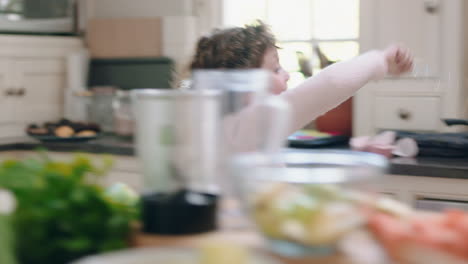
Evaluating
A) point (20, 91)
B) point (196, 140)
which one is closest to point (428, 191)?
point (196, 140)

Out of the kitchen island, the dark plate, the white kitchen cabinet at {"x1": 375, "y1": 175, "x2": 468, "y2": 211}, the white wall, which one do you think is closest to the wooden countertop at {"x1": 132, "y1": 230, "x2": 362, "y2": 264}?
the kitchen island

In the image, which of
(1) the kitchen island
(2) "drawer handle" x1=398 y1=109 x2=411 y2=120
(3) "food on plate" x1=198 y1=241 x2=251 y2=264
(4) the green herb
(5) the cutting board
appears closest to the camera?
(3) "food on plate" x1=198 y1=241 x2=251 y2=264

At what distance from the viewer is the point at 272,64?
193 cm

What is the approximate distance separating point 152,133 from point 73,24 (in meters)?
2.69

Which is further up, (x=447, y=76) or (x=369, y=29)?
(x=369, y=29)

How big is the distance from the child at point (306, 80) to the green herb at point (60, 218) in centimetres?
93

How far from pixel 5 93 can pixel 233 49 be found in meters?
1.71

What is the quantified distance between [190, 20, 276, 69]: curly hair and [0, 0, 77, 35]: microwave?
5.33 feet

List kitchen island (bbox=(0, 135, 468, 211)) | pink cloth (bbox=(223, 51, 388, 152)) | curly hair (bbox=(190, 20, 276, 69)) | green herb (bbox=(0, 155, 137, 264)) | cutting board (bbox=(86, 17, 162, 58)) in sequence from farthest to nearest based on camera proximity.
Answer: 1. cutting board (bbox=(86, 17, 162, 58))
2. kitchen island (bbox=(0, 135, 468, 211))
3. curly hair (bbox=(190, 20, 276, 69))
4. pink cloth (bbox=(223, 51, 388, 152))
5. green herb (bbox=(0, 155, 137, 264))

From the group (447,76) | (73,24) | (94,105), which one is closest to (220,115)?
(447,76)

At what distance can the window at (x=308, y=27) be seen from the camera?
295 cm

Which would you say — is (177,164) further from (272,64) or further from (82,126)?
(82,126)

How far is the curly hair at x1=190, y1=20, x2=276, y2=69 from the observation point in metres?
1.83

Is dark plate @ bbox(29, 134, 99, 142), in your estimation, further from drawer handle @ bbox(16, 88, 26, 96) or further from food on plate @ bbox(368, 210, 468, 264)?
food on plate @ bbox(368, 210, 468, 264)
